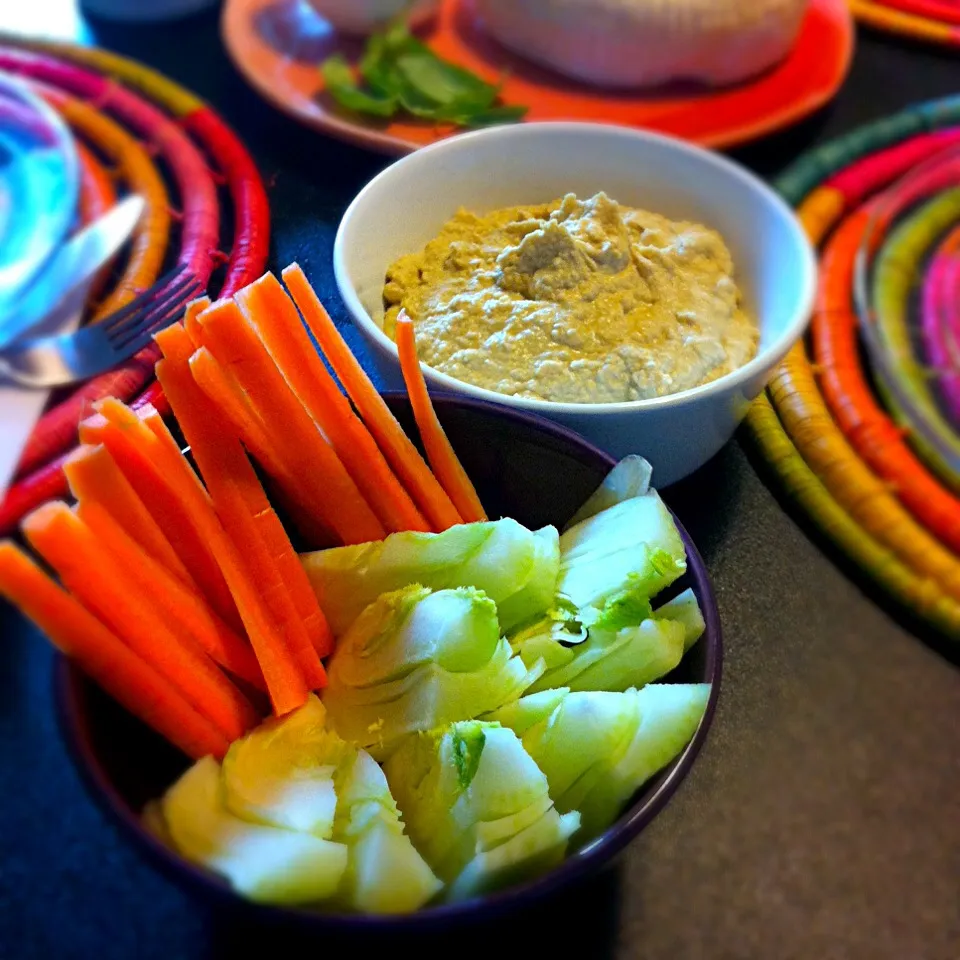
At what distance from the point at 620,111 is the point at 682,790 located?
33.8 inches

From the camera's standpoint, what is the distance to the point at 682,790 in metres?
0.63

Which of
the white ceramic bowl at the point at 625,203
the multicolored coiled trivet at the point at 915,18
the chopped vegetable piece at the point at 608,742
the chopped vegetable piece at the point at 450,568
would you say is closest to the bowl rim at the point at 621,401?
the white ceramic bowl at the point at 625,203

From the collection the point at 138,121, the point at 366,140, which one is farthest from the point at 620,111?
the point at 138,121

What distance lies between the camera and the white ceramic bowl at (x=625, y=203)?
2.15ft

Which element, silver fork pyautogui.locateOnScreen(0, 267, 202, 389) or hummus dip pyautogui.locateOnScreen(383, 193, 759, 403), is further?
silver fork pyautogui.locateOnScreen(0, 267, 202, 389)

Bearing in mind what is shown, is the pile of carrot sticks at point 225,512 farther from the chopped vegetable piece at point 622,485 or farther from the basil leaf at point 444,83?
the basil leaf at point 444,83

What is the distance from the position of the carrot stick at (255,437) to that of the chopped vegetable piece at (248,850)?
18 centimetres

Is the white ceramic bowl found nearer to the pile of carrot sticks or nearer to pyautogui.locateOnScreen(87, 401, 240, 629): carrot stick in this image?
the pile of carrot sticks

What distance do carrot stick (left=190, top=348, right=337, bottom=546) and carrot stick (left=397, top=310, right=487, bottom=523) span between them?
83 millimetres

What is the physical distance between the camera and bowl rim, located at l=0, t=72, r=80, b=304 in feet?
2.86

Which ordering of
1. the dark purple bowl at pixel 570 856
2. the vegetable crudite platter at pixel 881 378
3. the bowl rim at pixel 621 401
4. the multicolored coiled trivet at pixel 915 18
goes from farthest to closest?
the multicolored coiled trivet at pixel 915 18, the vegetable crudite platter at pixel 881 378, the bowl rim at pixel 621 401, the dark purple bowl at pixel 570 856

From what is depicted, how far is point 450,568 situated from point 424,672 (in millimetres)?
73

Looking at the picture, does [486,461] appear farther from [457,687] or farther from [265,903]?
[265,903]

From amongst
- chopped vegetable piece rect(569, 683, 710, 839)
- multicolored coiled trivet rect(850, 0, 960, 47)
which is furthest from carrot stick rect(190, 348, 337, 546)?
multicolored coiled trivet rect(850, 0, 960, 47)
